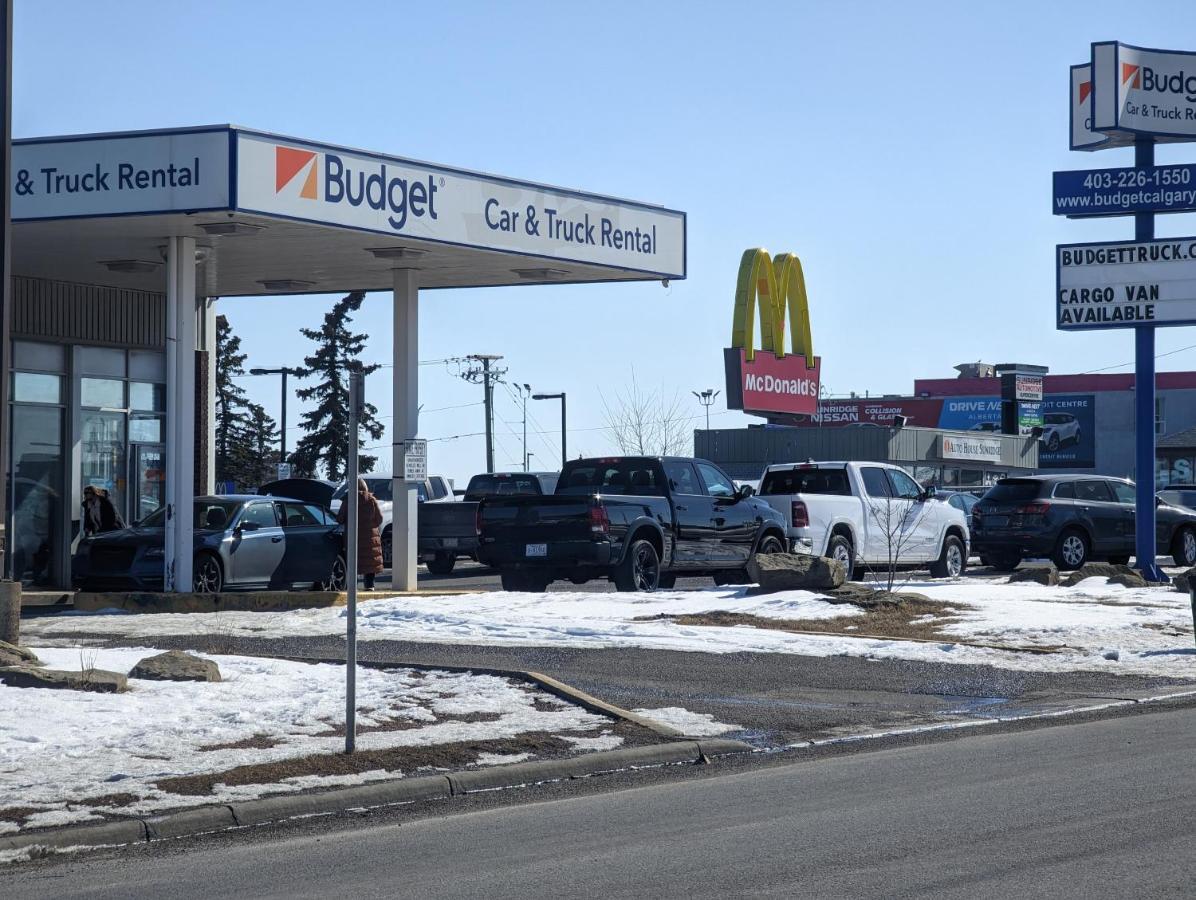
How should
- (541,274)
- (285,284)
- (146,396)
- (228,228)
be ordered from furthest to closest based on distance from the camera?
(146,396)
(285,284)
(541,274)
(228,228)

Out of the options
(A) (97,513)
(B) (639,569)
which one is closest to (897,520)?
(B) (639,569)

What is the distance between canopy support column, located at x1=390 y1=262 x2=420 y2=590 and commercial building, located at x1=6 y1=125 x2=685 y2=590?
0.09 ft

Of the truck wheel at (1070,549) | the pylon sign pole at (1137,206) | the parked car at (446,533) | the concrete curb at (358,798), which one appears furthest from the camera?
the parked car at (446,533)

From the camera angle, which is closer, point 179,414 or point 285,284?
point 179,414

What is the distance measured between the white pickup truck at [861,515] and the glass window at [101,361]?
9.94 meters

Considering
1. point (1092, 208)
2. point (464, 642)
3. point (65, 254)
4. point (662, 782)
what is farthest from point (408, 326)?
point (662, 782)

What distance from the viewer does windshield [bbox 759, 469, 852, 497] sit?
27453mm

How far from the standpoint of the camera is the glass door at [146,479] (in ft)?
86.9

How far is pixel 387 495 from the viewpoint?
3634 cm

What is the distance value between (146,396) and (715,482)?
891 centimetres

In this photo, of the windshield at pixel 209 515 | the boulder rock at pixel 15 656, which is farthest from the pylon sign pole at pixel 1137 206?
the boulder rock at pixel 15 656

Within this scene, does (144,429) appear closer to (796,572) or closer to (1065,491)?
(796,572)

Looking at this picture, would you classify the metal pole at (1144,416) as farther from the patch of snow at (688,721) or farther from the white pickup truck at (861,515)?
the patch of snow at (688,721)

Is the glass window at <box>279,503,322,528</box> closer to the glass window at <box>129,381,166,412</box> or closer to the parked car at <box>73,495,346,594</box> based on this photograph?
the parked car at <box>73,495,346,594</box>
